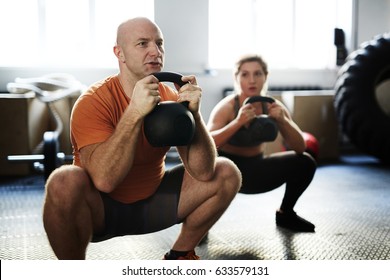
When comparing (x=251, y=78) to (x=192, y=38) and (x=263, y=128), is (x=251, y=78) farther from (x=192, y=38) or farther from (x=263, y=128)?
(x=192, y=38)

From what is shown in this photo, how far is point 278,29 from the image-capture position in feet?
11.7

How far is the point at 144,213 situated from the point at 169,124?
0.37 m

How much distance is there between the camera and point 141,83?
1.00 m

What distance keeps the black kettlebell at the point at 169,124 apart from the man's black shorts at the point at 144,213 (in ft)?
0.96

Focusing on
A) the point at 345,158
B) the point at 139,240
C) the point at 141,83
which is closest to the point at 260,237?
the point at 139,240

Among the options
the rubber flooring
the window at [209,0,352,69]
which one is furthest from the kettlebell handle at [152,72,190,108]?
the window at [209,0,352,69]

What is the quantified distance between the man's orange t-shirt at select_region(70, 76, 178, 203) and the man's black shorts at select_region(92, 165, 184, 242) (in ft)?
0.06

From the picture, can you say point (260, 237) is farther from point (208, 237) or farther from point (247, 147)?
point (247, 147)

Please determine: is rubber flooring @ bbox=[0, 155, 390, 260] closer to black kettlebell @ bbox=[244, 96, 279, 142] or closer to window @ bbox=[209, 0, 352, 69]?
black kettlebell @ bbox=[244, 96, 279, 142]

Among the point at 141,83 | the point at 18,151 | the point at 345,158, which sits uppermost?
the point at 141,83

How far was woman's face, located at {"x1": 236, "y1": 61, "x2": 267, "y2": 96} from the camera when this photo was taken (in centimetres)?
179

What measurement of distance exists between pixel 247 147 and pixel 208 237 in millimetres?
387
